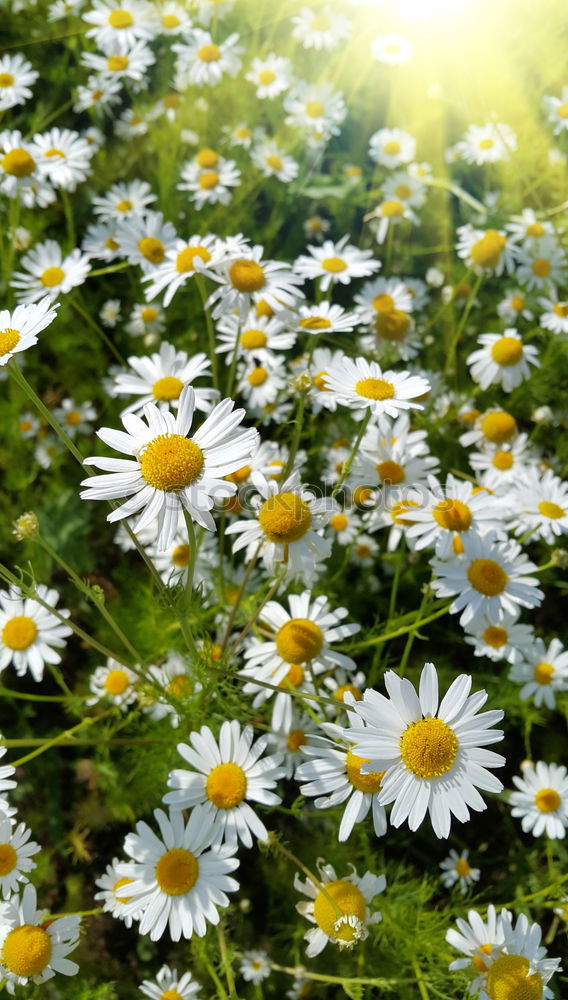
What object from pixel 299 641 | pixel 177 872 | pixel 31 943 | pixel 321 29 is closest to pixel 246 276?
pixel 299 641

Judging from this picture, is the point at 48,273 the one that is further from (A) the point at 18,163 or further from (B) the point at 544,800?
(B) the point at 544,800

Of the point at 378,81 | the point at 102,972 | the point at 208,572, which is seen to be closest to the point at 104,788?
the point at 102,972

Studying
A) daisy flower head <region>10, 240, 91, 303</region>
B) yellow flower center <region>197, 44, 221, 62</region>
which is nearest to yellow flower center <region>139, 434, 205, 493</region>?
daisy flower head <region>10, 240, 91, 303</region>

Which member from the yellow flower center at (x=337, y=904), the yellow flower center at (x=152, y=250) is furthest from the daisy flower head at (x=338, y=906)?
the yellow flower center at (x=152, y=250)

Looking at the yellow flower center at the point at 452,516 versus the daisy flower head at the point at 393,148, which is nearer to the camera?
the yellow flower center at the point at 452,516

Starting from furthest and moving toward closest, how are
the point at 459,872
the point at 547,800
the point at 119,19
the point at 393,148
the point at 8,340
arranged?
1. the point at 393,148
2. the point at 119,19
3. the point at 459,872
4. the point at 547,800
5. the point at 8,340

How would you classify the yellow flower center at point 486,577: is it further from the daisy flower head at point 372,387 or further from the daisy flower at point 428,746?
the daisy flower at point 428,746

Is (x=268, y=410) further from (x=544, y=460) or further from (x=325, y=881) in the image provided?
(x=325, y=881)
